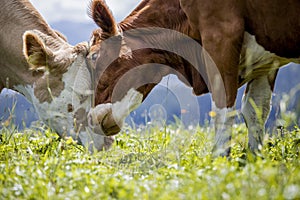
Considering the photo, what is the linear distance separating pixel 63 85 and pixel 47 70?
0.29 meters

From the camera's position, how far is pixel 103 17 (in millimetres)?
5293

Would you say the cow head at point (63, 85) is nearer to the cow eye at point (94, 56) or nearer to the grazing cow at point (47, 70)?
the grazing cow at point (47, 70)

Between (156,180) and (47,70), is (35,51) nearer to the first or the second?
(47,70)

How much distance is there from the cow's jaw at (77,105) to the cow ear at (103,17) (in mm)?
673

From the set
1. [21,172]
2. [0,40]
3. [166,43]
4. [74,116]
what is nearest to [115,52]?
[166,43]

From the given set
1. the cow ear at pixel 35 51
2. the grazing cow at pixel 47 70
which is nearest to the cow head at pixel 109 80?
the grazing cow at pixel 47 70

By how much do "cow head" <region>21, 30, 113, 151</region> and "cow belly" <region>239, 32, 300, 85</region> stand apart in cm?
197

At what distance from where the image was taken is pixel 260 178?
105 inches

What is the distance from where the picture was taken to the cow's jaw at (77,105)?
5816 mm

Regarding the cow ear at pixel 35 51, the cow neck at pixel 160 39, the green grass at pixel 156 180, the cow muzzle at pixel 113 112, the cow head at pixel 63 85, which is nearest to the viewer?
the green grass at pixel 156 180

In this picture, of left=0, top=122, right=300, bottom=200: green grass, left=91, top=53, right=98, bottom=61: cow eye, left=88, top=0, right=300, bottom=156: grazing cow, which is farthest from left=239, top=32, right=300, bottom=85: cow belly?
left=91, top=53, right=98, bottom=61: cow eye

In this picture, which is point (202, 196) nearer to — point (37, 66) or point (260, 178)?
point (260, 178)

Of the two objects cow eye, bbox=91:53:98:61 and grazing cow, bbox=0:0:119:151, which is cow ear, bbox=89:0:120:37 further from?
grazing cow, bbox=0:0:119:151

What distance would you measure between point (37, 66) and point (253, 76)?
282 centimetres
